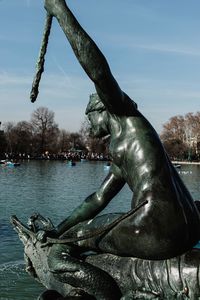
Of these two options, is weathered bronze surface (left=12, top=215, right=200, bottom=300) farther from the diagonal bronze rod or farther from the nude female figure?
the diagonal bronze rod

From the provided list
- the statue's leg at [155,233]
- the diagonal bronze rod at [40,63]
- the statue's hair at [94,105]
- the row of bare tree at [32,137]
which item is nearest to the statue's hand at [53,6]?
the diagonal bronze rod at [40,63]

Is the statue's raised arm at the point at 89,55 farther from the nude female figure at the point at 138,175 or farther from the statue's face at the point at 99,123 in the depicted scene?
the statue's face at the point at 99,123

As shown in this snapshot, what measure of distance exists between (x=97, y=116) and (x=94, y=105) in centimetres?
10

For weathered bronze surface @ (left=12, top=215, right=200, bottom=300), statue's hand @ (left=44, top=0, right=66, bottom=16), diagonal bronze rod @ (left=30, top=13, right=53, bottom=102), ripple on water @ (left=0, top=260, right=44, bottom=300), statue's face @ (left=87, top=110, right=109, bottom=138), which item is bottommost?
ripple on water @ (left=0, top=260, right=44, bottom=300)

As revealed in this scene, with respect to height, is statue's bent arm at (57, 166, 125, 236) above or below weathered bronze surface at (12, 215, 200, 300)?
above

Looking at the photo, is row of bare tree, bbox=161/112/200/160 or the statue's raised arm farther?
row of bare tree, bbox=161/112/200/160

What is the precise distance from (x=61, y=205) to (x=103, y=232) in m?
19.2

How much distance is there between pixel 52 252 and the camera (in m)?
4.62

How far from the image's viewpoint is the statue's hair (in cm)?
453

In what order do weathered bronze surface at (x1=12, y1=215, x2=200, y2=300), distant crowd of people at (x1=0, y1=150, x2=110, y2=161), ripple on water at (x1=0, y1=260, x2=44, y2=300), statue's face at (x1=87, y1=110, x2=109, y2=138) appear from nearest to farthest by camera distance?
weathered bronze surface at (x1=12, y1=215, x2=200, y2=300)
statue's face at (x1=87, y1=110, x2=109, y2=138)
ripple on water at (x1=0, y1=260, x2=44, y2=300)
distant crowd of people at (x1=0, y1=150, x2=110, y2=161)

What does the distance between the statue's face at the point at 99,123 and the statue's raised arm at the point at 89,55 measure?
322 millimetres

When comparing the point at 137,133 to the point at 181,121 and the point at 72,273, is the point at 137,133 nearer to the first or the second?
the point at 72,273

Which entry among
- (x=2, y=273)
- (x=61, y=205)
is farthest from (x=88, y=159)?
(x=2, y=273)

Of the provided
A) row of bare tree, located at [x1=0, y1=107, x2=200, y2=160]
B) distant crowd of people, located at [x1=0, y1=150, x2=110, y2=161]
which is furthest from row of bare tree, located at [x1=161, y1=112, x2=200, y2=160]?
distant crowd of people, located at [x1=0, y1=150, x2=110, y2=161]
